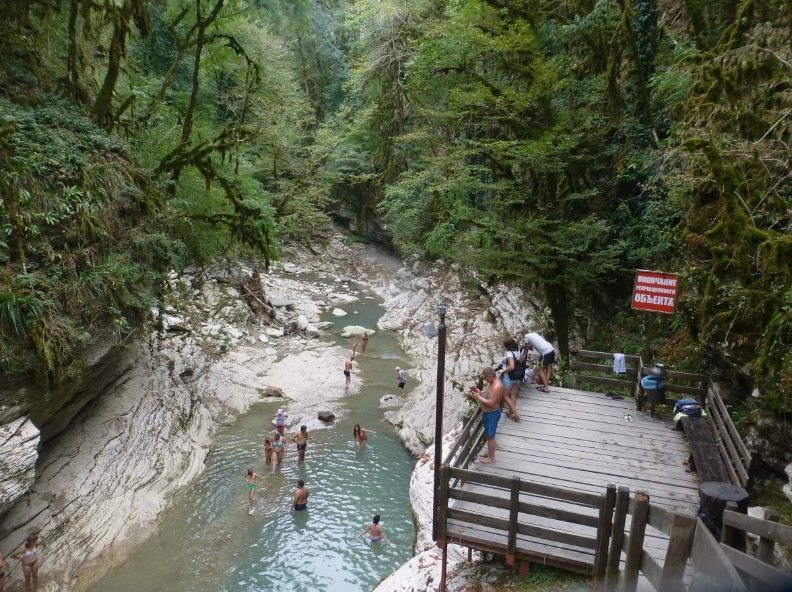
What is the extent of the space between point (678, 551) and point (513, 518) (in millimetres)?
2248

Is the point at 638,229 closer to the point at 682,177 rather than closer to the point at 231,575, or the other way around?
the point at 682,177

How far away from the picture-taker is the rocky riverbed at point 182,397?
33.0 feet

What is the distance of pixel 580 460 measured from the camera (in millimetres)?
7840

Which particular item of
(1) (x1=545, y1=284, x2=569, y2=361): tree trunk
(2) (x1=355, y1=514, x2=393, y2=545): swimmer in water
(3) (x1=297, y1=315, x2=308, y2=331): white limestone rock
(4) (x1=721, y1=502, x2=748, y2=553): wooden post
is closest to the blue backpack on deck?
(4) (x1=721, y1=502, x2=748, y2=553): wooden post

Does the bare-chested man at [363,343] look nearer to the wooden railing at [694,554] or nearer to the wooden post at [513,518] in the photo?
the wooden post at [513,518]

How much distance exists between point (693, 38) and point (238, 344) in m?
18.8

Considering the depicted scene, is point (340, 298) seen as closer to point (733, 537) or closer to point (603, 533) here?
point (603, 533)

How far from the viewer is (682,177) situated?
25.1 ft

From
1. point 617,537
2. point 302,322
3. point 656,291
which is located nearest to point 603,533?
point 617,537

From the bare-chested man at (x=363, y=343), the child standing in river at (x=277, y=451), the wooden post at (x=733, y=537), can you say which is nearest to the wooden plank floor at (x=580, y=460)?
the wooden post at (x=733, y=537)

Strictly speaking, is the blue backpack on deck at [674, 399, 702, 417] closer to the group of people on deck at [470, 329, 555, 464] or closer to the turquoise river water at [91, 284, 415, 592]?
the group of people on deck at [470, 329, 555, 464]

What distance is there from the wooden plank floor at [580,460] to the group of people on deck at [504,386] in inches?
11.2

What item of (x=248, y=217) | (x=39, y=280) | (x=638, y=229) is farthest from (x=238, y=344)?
(x=638, y=229)

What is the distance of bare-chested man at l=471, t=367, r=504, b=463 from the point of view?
25.2ft
